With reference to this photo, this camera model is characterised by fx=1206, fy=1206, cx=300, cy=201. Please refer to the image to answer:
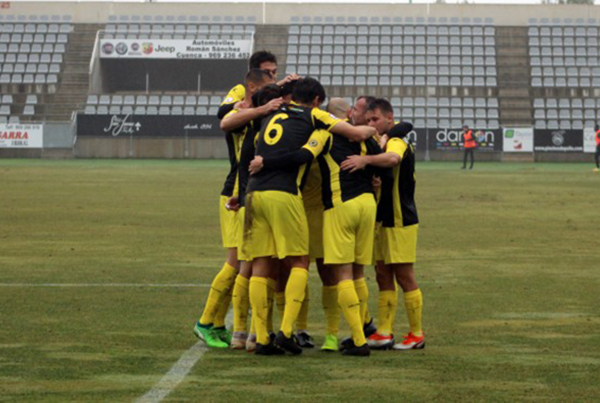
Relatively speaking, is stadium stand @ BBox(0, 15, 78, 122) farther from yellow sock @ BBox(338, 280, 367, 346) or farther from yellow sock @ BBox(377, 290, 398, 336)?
yellow sock @ BBox(338, 280, 367, 346)

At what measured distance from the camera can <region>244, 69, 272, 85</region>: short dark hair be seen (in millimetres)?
9000

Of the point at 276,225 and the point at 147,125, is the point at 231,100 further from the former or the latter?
the point at 147,125

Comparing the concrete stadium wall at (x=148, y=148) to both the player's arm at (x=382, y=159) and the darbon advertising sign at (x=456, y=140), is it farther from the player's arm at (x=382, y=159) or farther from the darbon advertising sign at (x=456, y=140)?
the player's arm at (x=382, y=159)

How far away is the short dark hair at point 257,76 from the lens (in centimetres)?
900

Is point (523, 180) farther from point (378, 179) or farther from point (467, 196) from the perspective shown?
point (378, 179)

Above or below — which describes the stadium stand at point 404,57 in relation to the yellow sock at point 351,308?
above

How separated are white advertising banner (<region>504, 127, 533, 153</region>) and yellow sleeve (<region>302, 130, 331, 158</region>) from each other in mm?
46520

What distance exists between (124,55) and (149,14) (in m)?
5.87

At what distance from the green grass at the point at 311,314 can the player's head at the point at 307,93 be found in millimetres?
1778

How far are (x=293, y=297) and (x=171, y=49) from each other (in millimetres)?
56181

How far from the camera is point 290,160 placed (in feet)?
27.4

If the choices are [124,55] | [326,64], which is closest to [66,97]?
[124,55]

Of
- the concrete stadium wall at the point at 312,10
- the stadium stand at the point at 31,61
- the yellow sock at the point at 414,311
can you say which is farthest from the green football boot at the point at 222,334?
the concrete stadium wall at the point at 312,10

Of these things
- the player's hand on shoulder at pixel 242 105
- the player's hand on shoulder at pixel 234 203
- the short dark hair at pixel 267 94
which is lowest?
the player's hand on shoulder at pixel 234 203
